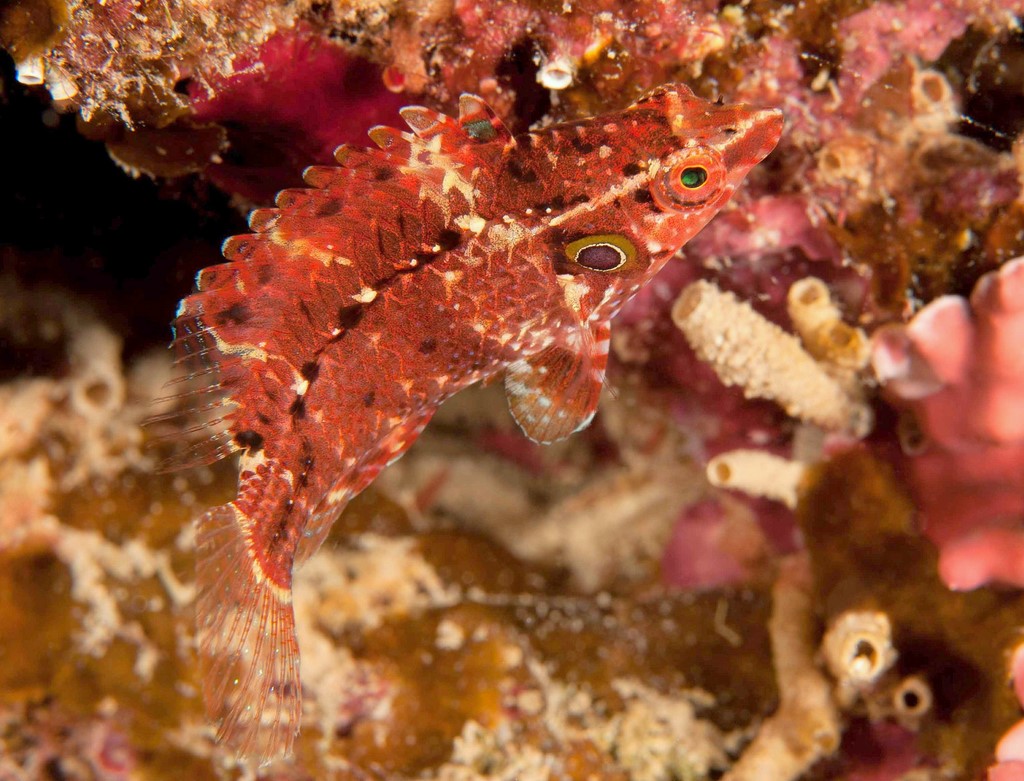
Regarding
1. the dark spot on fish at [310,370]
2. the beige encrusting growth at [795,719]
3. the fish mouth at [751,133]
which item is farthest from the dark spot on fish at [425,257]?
the beige encrusting growth at [795,719]

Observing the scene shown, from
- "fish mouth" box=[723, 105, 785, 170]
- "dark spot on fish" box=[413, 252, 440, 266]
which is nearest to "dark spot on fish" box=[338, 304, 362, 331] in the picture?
"dark spot on fish" box=[413, 252, 440, 266]

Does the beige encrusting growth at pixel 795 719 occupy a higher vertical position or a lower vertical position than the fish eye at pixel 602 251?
lower

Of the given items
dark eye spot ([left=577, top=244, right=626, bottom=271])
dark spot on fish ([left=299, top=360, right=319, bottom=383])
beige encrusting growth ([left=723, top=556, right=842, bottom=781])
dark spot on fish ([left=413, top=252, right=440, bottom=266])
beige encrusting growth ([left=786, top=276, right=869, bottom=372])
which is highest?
dark spot on fish ([left=413, top=252, right=440, bottom=266])

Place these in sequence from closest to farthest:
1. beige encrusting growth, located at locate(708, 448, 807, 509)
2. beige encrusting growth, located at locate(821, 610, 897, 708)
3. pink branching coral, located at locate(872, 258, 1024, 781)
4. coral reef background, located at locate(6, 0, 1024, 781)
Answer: coral reef background, located at locate(6, 0, 1024, 781) → pink branching coral, located at locate(872, 258, 1024, 781) → beige encrusting growth, located at locate(821, 610, 897, 708) → beige encrusting growth, located at locate(708, 448, 807, 509)

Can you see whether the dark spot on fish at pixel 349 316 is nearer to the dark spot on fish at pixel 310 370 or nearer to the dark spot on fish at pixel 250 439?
the dark spot on fish at pixel 310 370

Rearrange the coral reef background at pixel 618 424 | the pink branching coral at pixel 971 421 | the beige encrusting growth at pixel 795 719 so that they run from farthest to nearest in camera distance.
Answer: the beige encrusting growth at pixel 795 719 < the pink branching coral at pixel 971 421 < the coral reef background at pixel 618 424

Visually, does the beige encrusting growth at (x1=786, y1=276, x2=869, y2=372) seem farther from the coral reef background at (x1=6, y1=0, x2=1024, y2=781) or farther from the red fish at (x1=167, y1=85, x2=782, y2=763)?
the red fish at (x1=167, y1=85, x2=782, y2=763)

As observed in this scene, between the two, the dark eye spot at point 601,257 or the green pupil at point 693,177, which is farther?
the dark eye spot at point 601,257
